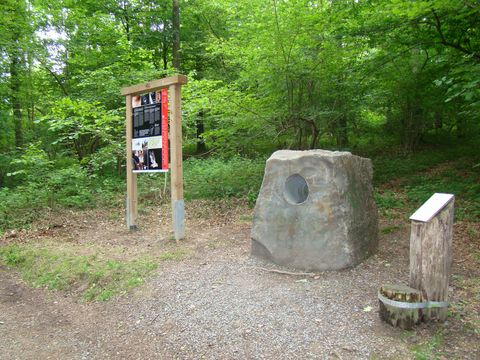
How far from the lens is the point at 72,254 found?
5590 mm

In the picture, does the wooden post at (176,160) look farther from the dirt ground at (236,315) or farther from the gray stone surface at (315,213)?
the gray stone surface at (315,213)

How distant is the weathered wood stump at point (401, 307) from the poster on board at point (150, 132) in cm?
419

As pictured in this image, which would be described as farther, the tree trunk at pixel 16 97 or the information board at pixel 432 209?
the tree trunk at pixel 16 97

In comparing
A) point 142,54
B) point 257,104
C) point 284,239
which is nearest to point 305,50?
point 257,104

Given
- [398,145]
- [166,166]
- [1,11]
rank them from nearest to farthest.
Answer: [166,166], [1,11], [398,145]

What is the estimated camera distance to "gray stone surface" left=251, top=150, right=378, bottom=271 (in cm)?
446

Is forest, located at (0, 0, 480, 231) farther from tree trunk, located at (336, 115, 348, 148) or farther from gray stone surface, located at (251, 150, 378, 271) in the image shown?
gray stone surface, located at (251, 150, 378, 271)

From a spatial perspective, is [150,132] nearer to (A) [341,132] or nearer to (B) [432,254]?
(B) [432,254]

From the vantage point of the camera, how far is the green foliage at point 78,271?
4512 millimetres

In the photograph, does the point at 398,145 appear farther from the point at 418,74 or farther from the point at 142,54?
the point at 142,54

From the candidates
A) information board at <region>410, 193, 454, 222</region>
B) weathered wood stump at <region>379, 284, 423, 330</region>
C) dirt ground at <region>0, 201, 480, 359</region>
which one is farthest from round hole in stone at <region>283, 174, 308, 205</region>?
weathered wood stump at <region>379, 284, 423, 330</region>

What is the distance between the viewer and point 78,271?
4.96 meters

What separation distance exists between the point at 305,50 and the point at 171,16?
937 cm

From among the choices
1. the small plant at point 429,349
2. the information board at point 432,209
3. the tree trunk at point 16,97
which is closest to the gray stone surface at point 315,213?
the information board at point 432,209
